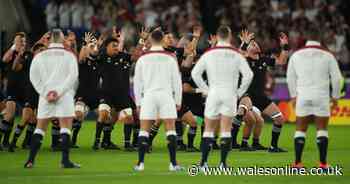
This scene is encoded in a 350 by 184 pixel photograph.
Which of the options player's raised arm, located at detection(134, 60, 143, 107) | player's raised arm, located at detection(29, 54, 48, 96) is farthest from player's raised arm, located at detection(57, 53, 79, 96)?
player's raised arm, located at detection(134, 60, 143, 107)

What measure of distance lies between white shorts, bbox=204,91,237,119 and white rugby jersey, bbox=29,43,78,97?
2420 millimetres

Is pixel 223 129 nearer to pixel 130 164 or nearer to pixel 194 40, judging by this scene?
pixel 130 164

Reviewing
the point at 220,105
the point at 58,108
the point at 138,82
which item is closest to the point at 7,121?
the point at 58,108

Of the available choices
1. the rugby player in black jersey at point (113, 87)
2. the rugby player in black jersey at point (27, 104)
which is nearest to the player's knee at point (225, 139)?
the rugby player in black jersey at point (113, 87)

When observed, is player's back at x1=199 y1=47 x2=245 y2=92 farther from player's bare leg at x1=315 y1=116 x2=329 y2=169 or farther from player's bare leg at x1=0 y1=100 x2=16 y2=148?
player's bare leg at x1=0 y1=100 x2=16 y2=148

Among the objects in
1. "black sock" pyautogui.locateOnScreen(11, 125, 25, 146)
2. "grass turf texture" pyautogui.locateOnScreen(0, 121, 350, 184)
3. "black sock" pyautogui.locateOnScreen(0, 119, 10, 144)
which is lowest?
"grass turf texture" pyautogui.locateOnScreen(0, 121, 350, 184)

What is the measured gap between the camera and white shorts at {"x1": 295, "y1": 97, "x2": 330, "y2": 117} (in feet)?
58.6

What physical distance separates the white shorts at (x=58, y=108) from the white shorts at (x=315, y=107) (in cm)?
400

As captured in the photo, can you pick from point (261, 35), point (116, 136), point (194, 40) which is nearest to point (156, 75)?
point (194, 40)

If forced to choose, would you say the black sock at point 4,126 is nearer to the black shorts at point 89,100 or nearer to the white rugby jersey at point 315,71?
the black shorts at point 89,100

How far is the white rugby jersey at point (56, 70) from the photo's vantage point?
18.3 meters

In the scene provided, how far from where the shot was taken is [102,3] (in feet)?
122

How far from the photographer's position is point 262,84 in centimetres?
2356

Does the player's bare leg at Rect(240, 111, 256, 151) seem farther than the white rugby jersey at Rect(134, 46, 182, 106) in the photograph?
Yes
